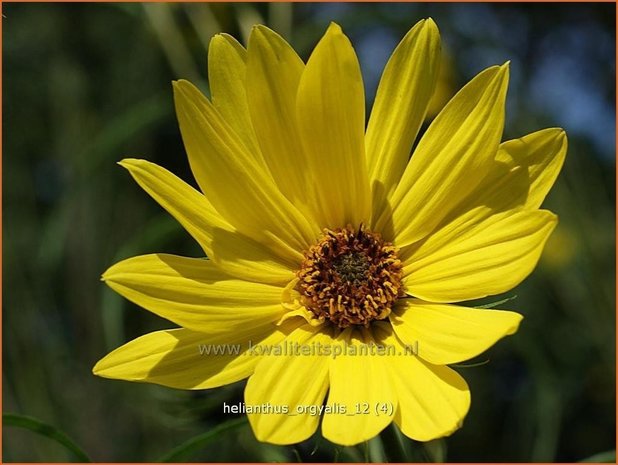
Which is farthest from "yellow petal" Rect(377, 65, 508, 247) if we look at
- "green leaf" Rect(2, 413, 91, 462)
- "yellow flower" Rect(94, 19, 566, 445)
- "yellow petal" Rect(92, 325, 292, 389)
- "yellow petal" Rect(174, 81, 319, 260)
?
"green leaf" Rect(2, 413, 91, 462)

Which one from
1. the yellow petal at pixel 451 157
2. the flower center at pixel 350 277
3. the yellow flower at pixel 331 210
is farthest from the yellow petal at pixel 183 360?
the yellow petal at pixel 451 157

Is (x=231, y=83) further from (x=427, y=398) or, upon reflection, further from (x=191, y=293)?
(x=427, y=398)

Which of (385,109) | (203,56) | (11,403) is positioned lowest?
(11,403)

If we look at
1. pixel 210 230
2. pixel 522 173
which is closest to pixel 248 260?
pixel 210 230

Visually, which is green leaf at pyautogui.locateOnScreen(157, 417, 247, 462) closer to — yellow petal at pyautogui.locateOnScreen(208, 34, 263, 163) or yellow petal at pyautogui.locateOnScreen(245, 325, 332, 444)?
yellow petal at pyautogui.locateOnScreen(245, 325, 332, 444)

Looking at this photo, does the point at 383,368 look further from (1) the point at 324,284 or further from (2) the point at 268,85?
(2) the point at 268,85

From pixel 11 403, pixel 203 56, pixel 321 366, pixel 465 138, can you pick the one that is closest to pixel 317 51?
pixel 465 138
